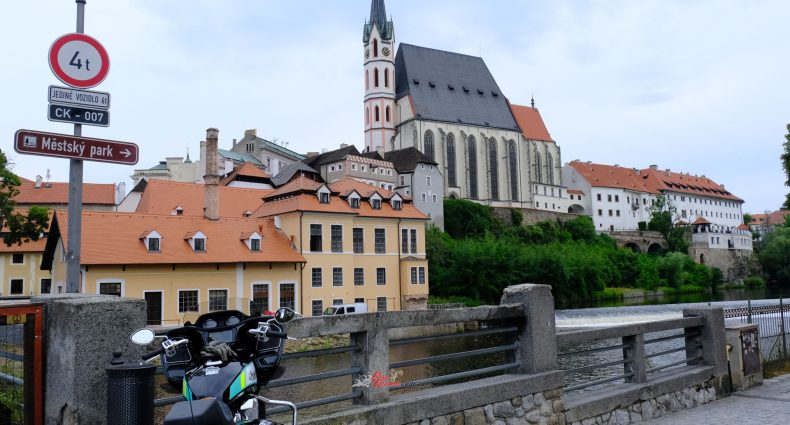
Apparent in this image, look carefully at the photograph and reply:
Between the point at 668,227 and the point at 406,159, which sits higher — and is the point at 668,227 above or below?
below

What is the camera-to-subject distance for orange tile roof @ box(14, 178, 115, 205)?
2622 inches

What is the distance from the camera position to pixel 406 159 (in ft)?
250

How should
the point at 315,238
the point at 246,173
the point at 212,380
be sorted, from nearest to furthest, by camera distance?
the point at 212,380 < the point at 315,238 < the point at 246,173

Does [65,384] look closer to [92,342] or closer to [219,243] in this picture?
[92,342]

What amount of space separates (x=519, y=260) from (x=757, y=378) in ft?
160

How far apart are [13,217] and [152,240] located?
285 inches

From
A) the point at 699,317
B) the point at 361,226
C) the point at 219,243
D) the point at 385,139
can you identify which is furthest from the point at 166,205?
the point at 385,139

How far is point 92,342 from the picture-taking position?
14.3 feet

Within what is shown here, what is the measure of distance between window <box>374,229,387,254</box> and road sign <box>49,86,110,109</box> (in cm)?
3636

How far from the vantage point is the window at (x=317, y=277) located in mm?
39094

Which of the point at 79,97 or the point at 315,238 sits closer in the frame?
the point at 79,97

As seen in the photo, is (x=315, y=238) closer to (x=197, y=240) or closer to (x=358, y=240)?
(x=358, y=240)

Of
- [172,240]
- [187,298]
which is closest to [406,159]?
[172,240]

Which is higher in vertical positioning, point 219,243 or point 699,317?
point 219,243
